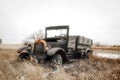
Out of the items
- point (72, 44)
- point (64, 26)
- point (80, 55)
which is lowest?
point (80, 55)

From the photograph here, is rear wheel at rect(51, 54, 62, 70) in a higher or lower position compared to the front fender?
lower

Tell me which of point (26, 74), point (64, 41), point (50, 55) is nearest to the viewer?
point (26, 74)

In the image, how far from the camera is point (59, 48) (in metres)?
8.54

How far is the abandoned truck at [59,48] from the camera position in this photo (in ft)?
27.8

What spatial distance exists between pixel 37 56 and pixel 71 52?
2.51 meters

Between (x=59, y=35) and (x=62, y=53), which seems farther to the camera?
(x=59, y=35)

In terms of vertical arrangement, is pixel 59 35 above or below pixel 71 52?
above

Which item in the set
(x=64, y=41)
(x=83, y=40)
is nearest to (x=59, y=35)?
(x=64, y=41)

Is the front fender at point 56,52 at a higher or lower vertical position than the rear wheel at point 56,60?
higher

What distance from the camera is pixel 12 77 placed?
427 cm

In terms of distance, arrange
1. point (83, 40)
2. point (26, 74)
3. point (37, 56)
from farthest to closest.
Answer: point (83, 40)
point (37, 56)
point (26, 74)

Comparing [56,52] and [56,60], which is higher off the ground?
[56,52]

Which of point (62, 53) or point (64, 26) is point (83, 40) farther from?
point (62, 53)

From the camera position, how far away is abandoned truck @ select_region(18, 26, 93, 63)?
8477mm
